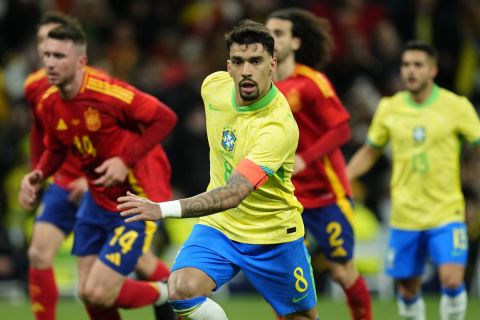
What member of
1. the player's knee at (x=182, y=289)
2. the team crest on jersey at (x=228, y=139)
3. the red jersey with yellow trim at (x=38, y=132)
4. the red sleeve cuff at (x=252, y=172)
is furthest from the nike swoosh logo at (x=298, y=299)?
the red jersey with yellow trim at (x=38, y=132)

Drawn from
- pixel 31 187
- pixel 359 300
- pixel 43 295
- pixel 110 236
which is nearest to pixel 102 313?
pixel 110 236

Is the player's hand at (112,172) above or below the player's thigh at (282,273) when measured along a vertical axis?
above

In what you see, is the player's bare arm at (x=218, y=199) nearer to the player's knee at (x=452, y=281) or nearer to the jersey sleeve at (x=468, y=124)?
the player's knee at (x=452, y=281)

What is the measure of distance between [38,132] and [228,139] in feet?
9.00

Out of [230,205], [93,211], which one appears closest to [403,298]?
[93,211]

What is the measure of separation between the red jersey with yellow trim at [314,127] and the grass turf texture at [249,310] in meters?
2.77

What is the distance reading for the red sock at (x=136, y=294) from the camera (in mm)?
8219

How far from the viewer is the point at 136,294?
8.34 metres

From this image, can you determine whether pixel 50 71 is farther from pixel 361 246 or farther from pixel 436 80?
pixel 436 80

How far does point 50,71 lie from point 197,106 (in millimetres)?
6115

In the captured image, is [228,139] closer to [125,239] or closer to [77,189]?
[125,239]

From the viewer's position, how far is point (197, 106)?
14.1m

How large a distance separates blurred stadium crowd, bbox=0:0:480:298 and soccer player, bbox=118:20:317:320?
6360 mm

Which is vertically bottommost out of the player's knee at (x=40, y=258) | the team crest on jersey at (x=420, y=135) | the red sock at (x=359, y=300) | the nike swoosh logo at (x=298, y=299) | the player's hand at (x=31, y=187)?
the red sock at (x=359, y=300)
